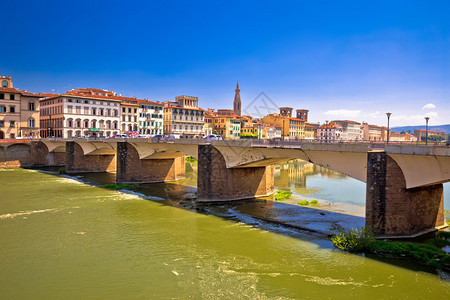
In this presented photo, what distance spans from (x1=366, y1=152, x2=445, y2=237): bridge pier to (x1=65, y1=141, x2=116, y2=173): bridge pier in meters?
41.0

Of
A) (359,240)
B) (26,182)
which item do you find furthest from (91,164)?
(359,240)

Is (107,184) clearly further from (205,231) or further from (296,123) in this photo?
(296,123)

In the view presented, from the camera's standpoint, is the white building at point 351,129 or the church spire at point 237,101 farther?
the church spire at point 237,101

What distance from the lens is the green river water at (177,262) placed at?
13.6 m

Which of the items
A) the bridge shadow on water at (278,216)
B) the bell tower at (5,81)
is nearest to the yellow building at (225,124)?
the bell tower at (5,81)

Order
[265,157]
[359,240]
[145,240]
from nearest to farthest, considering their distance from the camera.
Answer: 1. [359,240]
2. [145,240]
3. [265,157]

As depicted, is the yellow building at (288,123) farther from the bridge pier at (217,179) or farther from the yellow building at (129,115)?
the bridge pier at (217,179)

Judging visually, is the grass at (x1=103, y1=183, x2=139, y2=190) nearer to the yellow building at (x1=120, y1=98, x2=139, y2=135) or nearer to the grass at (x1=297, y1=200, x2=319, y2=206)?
the grass at (x1=297, y1=200, x2=319, y2=206)

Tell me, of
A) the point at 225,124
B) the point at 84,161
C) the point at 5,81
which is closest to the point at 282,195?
the point at 84,161

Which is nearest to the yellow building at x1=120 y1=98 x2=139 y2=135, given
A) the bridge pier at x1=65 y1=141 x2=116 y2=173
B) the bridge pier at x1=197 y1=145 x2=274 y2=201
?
the bridge pier at x1=65 y1=141 x2=116 y2=173

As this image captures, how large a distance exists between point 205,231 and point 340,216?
9261 millimetres

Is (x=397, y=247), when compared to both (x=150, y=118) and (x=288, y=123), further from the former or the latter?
(x=288, y=123)

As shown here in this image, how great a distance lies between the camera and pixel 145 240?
1934 cm

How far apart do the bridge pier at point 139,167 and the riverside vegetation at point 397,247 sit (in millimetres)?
25788
